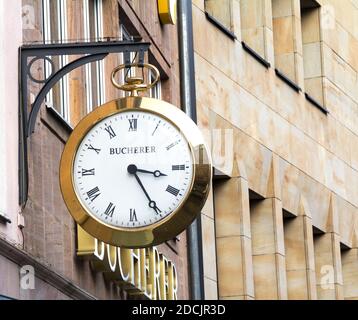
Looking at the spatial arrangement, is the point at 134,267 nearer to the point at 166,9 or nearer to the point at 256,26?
the point at 166,9

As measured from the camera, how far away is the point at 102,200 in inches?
621

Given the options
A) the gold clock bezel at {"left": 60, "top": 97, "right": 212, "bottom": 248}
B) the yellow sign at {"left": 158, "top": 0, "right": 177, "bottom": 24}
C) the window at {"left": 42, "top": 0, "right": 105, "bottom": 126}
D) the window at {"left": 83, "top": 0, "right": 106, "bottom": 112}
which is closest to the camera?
the gold clock bezel at {"left": 60, "top": 97, "right": 212, "bottom": 248}

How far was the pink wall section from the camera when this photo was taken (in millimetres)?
16688

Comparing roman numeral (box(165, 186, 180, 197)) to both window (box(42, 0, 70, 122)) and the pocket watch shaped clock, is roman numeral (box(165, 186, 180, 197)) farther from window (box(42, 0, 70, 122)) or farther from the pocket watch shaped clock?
window (box(42, 0, 70, 122))

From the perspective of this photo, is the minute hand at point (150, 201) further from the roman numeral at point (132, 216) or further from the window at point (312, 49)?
the window at point (312, 49)

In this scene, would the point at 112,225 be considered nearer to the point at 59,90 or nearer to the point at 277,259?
the point at 59,90

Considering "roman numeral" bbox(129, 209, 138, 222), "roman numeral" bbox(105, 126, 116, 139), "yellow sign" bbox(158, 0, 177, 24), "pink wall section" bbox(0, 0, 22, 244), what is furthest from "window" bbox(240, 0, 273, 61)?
"roman numeral" bbox(129, 209, 138, 222)

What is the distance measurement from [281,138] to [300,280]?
240cm

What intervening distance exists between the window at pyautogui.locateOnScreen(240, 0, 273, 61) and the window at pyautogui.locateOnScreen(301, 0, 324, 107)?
3.20 m

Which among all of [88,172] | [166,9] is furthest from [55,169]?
[166,9]

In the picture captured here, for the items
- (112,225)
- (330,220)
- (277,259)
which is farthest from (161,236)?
(330,220)

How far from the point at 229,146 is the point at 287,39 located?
17.1 ft

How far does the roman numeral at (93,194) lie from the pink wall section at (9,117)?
1.04 m

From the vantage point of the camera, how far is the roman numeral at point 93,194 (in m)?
15.8
